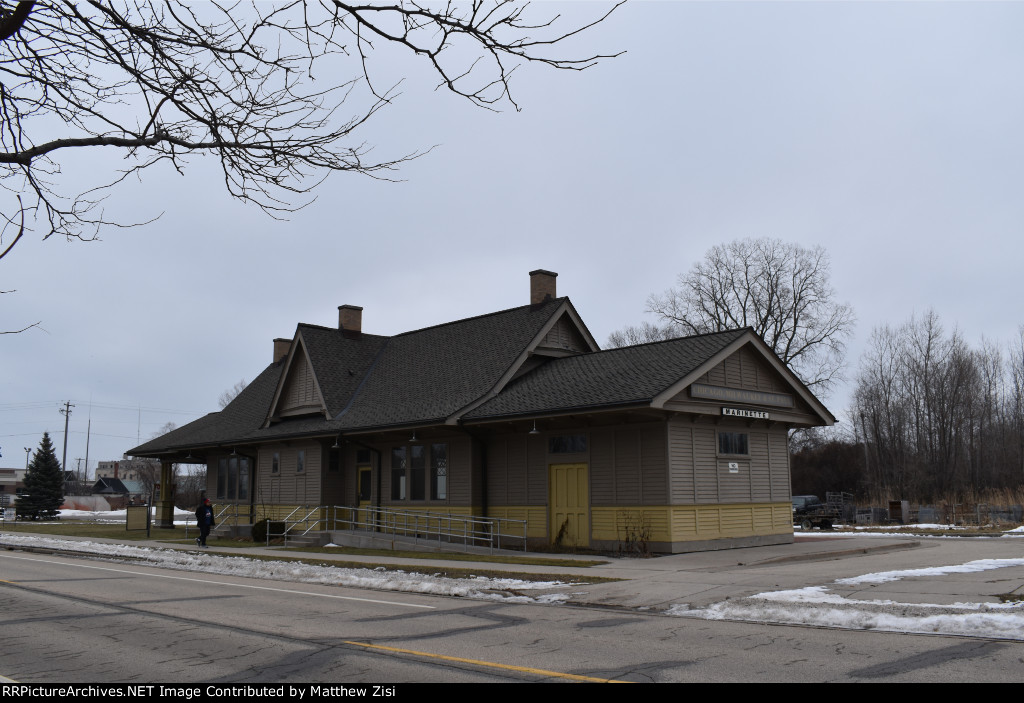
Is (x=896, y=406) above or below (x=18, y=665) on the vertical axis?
above

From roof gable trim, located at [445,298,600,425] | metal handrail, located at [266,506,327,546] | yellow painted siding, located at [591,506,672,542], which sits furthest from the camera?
metal handrail, located at [266,506,327,546]

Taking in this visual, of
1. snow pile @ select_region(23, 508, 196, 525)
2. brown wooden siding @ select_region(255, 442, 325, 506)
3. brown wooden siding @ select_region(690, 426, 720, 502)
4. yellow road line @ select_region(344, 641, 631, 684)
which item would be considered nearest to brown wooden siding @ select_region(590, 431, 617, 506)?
brown wooden siding @ select_region(690, 426, 720, 502)

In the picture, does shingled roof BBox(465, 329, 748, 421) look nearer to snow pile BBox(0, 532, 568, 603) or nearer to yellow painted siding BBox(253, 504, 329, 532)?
snow pile BBox(0, 532, 568, 603)

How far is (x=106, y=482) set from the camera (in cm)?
12700

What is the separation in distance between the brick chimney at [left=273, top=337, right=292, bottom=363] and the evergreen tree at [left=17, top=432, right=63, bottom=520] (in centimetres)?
2893

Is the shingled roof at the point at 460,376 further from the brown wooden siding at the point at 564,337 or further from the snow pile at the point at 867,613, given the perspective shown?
the snow pile at the point at 867,613

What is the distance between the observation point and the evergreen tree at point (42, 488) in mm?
60188

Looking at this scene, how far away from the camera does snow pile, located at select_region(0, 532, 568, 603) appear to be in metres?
14.8

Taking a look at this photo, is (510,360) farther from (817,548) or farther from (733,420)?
(817,548)

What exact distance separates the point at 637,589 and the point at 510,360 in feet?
41.8

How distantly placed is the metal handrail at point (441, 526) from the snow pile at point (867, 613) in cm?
1070

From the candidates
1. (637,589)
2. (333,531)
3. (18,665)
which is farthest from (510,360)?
(18,665)

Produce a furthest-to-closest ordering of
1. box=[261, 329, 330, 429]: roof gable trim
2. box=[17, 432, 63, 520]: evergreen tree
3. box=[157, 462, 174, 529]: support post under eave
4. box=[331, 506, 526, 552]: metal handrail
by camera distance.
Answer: box=[17, 432, 63, 520]: evergreen tree, box=[157, 462, 174, 529]: support post under eave, box=[261, 329, 330, 429]: roof gable trim, box=[331, 506, 526, 552]: metal handrail

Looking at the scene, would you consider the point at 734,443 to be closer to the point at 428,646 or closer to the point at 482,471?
the point at 482,471
